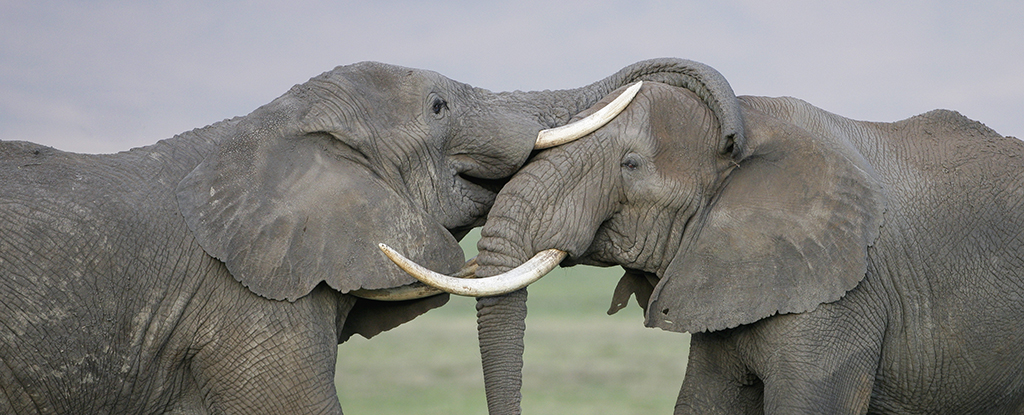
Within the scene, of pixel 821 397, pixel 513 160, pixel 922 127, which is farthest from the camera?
pixel 922 127

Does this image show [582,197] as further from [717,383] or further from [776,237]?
[717,383]

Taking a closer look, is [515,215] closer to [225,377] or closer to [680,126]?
[680,126]

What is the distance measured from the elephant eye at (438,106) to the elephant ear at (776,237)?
1396 millimetres

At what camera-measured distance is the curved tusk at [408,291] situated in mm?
5387

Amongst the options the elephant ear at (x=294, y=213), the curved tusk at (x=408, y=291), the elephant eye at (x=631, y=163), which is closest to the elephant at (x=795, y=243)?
the elephant eye at (x=631, y=163)

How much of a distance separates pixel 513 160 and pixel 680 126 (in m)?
0.84

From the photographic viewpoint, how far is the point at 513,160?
5426 millimetres

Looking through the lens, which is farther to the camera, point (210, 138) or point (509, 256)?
point (210, 138)

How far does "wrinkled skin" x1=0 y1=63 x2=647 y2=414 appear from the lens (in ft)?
16.4

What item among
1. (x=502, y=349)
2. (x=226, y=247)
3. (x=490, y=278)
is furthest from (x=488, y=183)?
(x=226, y=247)

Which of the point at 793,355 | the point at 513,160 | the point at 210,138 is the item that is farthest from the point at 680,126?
the point at 210,138

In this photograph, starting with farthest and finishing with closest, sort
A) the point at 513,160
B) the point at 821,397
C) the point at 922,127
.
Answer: the point at 922,127
the point at 513,160
the point at 821,397

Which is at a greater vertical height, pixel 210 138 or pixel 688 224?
pixel 210 138

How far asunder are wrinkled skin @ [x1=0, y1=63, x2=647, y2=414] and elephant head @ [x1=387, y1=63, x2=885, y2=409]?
0.39 meters
